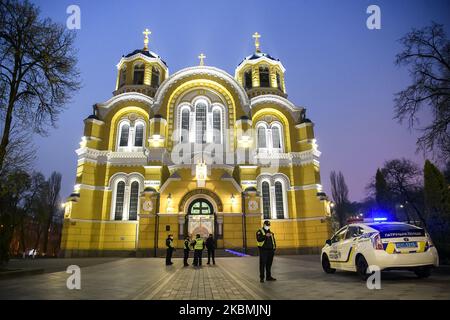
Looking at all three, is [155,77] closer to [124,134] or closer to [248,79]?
[124,134]

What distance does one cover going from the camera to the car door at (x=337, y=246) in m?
9.76

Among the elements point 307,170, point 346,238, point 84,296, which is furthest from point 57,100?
point 307,170

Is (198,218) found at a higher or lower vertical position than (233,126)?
lower

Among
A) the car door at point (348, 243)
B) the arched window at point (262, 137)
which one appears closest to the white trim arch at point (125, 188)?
the arched window at point (262, 137)

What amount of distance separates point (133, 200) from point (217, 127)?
11321mm

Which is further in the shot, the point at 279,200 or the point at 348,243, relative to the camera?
the point at 279,200

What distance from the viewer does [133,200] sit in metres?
29.0

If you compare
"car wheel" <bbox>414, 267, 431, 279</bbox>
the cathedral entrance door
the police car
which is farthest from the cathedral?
"car wheel" <bbox>414, 267, 431, 279</bbox>

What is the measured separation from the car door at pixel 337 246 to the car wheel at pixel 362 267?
41.8 inches

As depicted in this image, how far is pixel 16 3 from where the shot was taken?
472 inches

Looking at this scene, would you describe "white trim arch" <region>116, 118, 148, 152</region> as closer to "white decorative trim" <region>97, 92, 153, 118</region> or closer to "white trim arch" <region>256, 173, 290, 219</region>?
"white decorative trim" <region>97, 92, 153, 118</region>

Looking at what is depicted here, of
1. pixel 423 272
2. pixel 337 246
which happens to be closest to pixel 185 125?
pixel 337 246

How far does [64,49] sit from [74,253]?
20106 mm

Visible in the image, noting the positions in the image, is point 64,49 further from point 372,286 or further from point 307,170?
point 307,170
